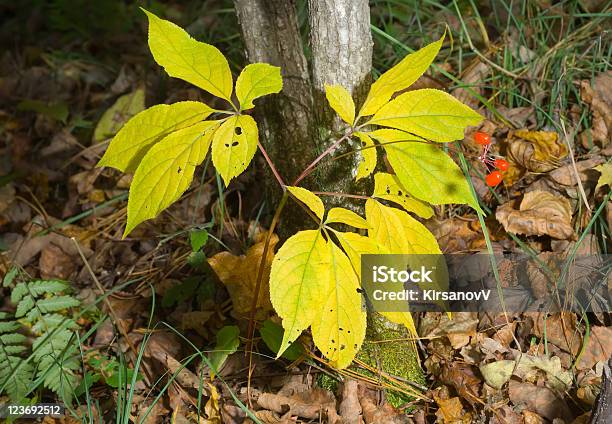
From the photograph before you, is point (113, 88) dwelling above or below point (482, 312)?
above

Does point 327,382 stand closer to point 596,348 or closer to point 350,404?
point 350,404

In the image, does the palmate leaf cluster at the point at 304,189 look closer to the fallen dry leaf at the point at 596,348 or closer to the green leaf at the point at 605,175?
the fallen dry leaf at the point at 596,348

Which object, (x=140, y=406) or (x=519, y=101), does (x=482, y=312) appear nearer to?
(x=519, y=101)

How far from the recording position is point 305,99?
1.86 m

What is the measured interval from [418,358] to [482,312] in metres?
0.26

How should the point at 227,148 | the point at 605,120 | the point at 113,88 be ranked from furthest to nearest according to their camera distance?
1. the point at 113,88
2. the point at 605,120
3. the point at 227,148

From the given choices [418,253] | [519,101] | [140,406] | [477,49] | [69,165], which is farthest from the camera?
[69,165]

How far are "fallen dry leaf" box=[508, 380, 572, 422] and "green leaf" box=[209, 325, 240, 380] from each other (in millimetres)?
819

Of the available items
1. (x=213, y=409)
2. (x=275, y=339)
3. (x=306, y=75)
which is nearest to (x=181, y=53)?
(x=306, y=75)

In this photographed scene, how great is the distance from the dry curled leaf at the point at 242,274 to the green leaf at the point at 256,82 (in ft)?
2.13

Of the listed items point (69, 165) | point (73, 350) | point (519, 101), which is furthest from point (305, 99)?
point (69, 165)

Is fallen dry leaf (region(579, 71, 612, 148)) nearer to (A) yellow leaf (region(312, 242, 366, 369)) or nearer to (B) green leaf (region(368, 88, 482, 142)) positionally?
(B) green leaf (region(368, 88, 482, 142))

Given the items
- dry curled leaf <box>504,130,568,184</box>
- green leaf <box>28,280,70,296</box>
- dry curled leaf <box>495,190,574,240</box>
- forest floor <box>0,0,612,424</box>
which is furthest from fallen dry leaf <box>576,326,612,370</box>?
green leaf <box>28,280,70,296</box>

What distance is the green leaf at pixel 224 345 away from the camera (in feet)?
5.84
